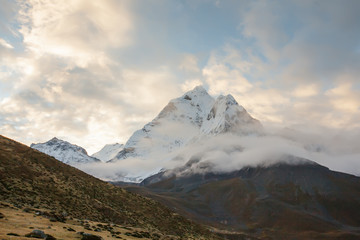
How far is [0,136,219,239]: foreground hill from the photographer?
63.8 meters

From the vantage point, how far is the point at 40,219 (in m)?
45.1

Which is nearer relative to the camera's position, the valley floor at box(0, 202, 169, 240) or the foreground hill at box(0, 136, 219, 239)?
the valley floor at box(0, 202, 169, 240)

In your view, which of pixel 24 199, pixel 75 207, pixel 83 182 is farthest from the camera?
pixel 83 182

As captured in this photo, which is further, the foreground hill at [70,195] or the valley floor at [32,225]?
the foreground hill at [70,195]

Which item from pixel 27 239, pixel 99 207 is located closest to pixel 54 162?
pixel 99 207

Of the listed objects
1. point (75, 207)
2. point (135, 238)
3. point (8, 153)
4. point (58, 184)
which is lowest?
point (135, 238)

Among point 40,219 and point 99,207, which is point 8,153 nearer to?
point 99,207

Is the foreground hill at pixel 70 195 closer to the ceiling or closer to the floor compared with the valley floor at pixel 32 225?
closer to the ceiling

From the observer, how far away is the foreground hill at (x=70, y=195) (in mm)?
63812

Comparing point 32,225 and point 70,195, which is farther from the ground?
point 70,195

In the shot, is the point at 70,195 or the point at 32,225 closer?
the point at 32,225

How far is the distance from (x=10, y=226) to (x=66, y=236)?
698 centimetres

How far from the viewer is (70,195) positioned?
7381cm

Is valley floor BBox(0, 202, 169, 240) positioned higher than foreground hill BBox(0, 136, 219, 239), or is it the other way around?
foreground hill BBox(0, 136, 219, 239)
